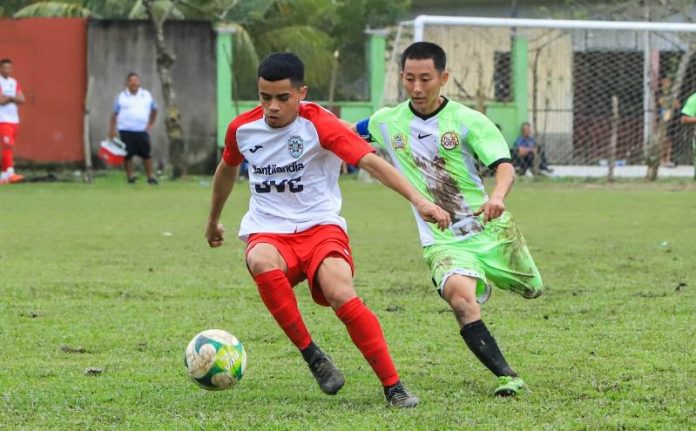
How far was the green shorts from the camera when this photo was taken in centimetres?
588

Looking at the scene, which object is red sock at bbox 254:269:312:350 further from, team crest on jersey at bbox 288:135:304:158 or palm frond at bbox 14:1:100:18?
palm frond at bbox 14:1:100:18

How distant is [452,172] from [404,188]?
0.73 metres

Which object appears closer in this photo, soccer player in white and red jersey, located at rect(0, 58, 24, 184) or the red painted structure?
soccer player in white and red jersey, located at rect(0, 58, 24, 184)

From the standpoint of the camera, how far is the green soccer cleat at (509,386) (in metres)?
5.54

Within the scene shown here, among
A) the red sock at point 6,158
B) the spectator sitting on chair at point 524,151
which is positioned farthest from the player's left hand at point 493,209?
the spectator sitting on chair at point 524,151

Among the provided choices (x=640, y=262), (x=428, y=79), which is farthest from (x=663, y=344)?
(x=640, y=262)

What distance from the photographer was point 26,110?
80.5ft

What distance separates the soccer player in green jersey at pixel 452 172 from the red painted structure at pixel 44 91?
1927cm

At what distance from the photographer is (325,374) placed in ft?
18.5

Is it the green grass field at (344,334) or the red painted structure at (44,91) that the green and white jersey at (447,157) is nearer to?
the green grass field at (344,334)

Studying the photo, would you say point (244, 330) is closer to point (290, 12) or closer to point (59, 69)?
point (59, 69)

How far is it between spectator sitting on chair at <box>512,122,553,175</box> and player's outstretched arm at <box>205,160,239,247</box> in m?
17.9

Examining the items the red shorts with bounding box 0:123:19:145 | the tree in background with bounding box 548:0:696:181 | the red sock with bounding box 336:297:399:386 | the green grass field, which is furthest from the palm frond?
Answer: the red sock with bounding box 336:297:399:386

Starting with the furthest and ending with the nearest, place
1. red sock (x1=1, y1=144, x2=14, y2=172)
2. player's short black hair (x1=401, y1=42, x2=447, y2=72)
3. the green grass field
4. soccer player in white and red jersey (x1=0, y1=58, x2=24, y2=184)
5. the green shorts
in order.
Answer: red sock (x1=1, y1=144, x2=14, y2=172) → soccer player in white and red jersey (x1=0, y1=58, x2=24, y2=184) → player's short black hair (x1=401, y1=42, x2=447, y2=72) → the green shorts → the green grass field
